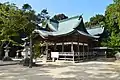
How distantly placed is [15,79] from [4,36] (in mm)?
11380

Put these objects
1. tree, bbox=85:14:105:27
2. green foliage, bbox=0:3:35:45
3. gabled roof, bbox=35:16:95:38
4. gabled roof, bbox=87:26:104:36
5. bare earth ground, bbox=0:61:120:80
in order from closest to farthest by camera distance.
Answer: bare earth ground, bbox=0:61:120:80
green foliage, bbox=0:3:35:45
gabled roof, bbox=35:16:95:38
gabled roof, bbox=87:26:104:36
tree, bbox=85:14:105:27

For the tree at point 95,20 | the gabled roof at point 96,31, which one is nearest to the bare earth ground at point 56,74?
the gabled roof at point 96,31

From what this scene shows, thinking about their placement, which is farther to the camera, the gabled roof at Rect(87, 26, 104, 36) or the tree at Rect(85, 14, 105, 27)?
the tree at Rect(85, 14, 105, 27)

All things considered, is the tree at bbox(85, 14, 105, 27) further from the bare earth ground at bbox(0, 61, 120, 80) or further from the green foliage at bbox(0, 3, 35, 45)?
the bare earth ground at bbox(0, 61, 120, 80)

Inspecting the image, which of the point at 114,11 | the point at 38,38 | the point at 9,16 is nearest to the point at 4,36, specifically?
the point at 9,16

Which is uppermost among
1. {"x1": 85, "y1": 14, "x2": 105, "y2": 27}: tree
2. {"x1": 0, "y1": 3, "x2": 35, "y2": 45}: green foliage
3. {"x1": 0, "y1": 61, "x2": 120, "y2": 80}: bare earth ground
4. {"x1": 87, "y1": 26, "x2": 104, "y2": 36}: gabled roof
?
{"x1": 85, "y1": 14, "x2": 105, "y2": 27}: tree

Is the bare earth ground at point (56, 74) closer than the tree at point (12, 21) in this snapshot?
Yes

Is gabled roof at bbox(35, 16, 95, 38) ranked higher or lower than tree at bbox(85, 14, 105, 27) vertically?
lower

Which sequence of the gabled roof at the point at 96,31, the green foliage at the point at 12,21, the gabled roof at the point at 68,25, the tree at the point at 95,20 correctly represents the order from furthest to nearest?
the tree at the point at 95,20
the gabled roof at the point at 96,31
the gabled roof at the point at 68,25
the green foliage at the point at 12,21

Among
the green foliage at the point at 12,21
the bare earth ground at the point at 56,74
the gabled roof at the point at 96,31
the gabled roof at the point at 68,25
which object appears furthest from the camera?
the gabled roof at the point at 96,31

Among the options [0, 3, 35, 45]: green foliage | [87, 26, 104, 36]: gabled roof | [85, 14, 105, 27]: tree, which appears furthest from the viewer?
[85, 14, 105, 27]: tree

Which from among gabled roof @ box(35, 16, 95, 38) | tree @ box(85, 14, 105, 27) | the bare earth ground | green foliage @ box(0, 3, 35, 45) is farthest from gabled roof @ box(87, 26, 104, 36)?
the bare earth ground

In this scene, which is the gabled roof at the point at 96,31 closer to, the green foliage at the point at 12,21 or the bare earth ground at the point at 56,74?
the green foliage at the point at 12,21

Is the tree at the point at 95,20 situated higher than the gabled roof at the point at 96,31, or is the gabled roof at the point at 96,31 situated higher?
the tree at the point at 95,20
